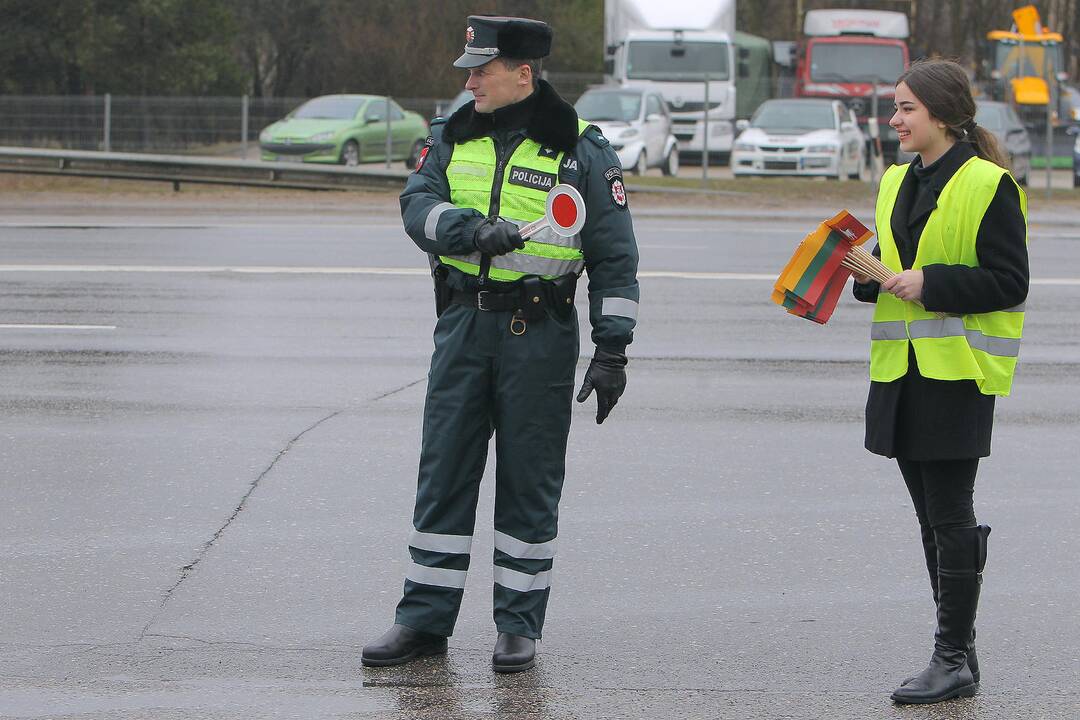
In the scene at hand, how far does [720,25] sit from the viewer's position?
30.4 meters

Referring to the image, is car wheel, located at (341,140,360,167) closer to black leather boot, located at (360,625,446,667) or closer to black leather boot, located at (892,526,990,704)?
black leather boot, located at (360,625,446,667)

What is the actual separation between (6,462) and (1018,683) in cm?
446

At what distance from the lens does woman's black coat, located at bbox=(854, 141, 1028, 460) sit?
431 centimetres

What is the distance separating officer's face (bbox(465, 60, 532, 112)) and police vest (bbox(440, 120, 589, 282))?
0.10 m

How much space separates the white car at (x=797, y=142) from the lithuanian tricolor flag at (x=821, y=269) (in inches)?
867

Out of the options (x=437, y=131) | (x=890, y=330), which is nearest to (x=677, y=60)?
(x=437, y=131)

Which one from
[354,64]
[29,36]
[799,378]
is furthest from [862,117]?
[799,378]

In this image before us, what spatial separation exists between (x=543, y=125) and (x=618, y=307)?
551 mm

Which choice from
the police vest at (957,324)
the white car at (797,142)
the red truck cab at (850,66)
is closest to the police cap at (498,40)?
the police vest at (957,324)

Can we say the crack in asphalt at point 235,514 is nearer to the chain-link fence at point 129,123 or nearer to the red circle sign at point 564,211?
the red circle sign at point 564,211

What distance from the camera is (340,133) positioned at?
88.9ft

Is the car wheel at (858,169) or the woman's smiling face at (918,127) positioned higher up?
the woman's smiling face at (918,127)

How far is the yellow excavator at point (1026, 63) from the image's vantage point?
1356 inches

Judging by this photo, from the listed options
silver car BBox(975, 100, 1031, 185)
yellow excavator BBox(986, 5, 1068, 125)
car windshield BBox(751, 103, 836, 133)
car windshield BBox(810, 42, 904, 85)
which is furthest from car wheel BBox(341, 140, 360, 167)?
yellow excavator BBox(986, 5, 1068, 125)
